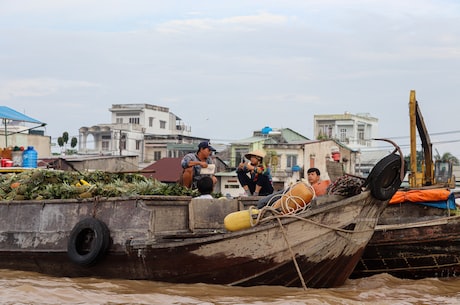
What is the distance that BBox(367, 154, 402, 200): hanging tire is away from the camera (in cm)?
747

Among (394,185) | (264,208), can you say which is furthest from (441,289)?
(264,208)

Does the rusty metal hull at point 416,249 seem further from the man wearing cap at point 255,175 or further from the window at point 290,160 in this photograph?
the window at point 290,160

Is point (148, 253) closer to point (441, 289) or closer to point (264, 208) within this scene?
point (264, 208)

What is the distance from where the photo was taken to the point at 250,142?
43.5 metres

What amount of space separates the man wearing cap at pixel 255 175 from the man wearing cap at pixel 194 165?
971 millimetres

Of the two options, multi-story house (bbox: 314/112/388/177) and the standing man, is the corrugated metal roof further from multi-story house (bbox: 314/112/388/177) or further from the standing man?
the standing man

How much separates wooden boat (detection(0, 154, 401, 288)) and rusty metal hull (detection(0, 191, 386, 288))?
11 mm

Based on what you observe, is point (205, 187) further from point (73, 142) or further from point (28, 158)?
point (73, 142)

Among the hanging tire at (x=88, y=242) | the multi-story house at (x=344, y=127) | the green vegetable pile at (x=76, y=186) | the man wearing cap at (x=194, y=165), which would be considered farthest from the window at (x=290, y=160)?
the hanging tire at (x=88, y=242)

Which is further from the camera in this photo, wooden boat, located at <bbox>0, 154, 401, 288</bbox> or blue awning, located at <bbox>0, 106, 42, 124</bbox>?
blue awning, located at <bbox>0, 106, 42, 124</bbox>

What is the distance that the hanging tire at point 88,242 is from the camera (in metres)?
8.22

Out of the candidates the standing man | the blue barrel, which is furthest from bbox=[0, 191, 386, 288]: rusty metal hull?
the blue barrel

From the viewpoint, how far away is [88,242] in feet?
28.0

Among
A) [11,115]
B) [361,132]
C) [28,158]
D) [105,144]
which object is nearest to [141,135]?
[105,144]
